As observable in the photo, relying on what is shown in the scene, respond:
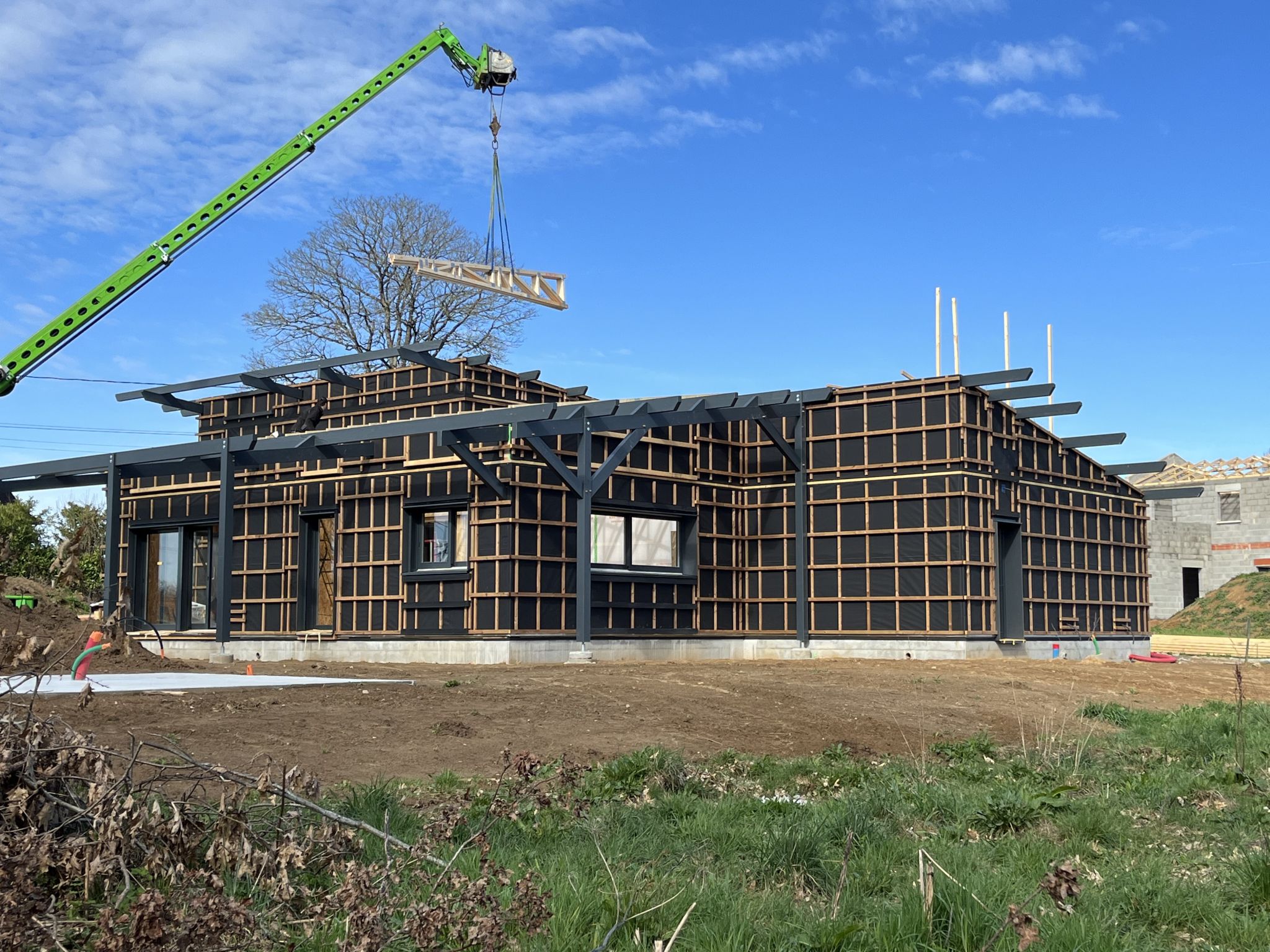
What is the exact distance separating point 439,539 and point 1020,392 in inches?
473

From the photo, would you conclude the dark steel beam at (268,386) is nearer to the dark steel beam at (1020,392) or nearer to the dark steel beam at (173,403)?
the dark steel beam at (173,403)

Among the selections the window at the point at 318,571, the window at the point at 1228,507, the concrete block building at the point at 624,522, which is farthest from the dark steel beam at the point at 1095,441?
the window at the point at 1228,507

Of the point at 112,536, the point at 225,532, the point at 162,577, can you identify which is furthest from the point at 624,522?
the point at 162,577

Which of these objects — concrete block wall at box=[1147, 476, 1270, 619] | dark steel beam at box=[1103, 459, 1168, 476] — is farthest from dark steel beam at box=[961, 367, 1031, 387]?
concrete block wall at box=[1147, 476, 1270, 619]

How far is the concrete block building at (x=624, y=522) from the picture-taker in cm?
2283

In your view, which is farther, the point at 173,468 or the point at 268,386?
the point at 268,386

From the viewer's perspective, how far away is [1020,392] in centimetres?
2478

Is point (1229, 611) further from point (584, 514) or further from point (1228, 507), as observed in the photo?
point (584, 514)

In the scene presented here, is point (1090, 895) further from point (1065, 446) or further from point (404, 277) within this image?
point (404, 277)

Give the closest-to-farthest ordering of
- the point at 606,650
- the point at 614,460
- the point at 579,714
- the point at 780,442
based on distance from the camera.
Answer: the point at 579,714, the point at 614,460, the point at 606,650, the point at 780,442

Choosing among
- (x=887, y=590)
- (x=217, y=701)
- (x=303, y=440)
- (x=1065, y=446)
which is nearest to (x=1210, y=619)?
(x=1065, y=446)

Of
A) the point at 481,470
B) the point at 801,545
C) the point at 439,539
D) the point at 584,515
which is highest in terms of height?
the point at 481,470

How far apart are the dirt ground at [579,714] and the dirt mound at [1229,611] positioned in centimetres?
2383

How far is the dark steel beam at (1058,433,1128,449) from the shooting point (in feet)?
88.8
